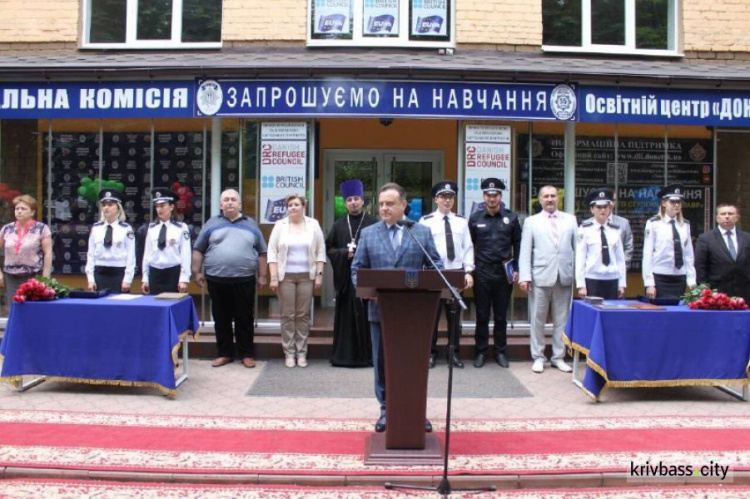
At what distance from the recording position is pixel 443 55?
30.5ft

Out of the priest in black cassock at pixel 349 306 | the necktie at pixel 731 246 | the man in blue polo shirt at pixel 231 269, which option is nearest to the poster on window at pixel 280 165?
Answer: the man in blue polo shirt at pixel 231 269

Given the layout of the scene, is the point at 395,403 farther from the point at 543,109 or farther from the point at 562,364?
the point at 543,109

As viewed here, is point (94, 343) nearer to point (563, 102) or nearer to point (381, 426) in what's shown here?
point (381, 426)

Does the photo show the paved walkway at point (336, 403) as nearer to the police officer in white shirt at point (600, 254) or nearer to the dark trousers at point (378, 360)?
the dark trousers at point (378, 360)

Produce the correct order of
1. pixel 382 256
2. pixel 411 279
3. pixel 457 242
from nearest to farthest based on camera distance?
pixel 411 279 → pixel 382 256 → pixel 457 242

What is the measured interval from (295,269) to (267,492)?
3.65 meters

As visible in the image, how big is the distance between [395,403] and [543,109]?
5.10m

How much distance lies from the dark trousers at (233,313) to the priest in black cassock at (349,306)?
1019 millimetres

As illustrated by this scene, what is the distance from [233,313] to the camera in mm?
7898

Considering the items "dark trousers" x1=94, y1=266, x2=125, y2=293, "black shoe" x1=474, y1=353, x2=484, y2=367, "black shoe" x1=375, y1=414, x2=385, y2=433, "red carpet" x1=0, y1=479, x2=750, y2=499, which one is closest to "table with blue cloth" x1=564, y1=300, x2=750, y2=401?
"black shoe" x1=474, y1=353, x2=484, y2=367

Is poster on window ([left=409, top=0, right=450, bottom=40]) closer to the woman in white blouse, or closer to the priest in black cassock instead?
the priest in black cassock

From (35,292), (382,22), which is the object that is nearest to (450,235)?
(382,22)

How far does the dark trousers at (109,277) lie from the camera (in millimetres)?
7922

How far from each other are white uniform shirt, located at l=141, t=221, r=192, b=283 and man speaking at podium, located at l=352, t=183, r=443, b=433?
3323 mm
